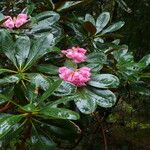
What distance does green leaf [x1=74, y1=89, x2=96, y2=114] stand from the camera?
4.20ft

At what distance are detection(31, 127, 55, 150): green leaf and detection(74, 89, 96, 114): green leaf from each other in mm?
142

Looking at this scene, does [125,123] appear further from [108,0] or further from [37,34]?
[37,34]

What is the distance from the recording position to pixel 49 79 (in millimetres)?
1304

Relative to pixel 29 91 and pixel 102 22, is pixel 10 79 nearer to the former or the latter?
pixel 29 91

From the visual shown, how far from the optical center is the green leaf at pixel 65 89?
4.14 feet

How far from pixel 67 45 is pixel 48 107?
759mm

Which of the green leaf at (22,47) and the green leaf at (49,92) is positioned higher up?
the green leaf at (49,92)

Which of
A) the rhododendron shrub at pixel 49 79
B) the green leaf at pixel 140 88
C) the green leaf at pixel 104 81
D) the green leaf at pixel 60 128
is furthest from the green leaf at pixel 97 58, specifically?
the green leaf at pixel 60 128

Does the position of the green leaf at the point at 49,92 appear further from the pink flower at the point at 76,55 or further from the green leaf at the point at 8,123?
the pink flower at the point at 76,55

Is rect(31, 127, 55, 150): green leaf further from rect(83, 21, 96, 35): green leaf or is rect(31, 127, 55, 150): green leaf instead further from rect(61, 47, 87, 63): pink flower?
rect(83, 21, 96, 35): green leaf

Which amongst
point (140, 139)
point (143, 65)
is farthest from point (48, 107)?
point (140, 139)

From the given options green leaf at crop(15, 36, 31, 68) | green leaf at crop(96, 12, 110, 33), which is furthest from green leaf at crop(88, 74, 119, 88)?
green leaf at crop(96, 12, 110, 33)

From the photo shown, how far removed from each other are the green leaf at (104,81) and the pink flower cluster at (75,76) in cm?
2

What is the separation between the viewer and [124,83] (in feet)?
5.53
